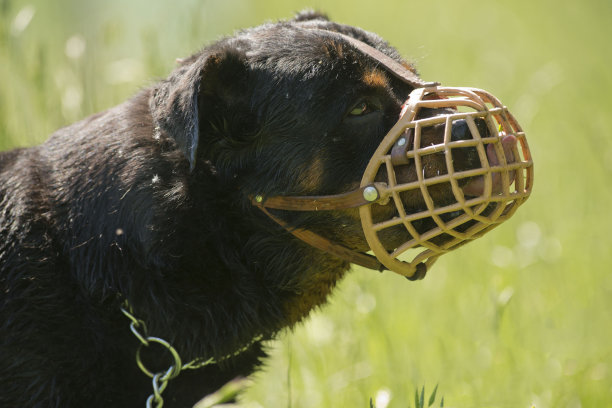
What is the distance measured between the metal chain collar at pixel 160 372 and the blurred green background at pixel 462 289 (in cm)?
40

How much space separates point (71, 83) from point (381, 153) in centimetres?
240

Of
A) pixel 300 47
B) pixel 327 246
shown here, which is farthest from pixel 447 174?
pixel 300 47

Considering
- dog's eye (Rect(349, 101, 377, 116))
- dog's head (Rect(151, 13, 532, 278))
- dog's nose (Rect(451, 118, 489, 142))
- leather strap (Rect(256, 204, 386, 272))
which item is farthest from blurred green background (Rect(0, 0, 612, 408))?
dog's eye (Rect(349, 101, 377, 116))

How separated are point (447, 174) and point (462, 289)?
86.6 inches

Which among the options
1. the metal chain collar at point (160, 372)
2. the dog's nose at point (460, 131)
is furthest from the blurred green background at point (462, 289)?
the dog's nose at point (460, 131)

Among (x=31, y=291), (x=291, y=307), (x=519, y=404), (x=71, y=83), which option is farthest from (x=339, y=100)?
(x=71, y=83)

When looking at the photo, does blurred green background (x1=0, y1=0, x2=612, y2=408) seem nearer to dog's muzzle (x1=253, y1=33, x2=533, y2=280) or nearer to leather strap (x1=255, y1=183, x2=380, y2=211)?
dog's muzzle (x1=253, y1=33, x2=533, y2=280)

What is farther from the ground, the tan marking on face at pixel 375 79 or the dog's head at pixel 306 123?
the tan marking on face at pixel 375 79

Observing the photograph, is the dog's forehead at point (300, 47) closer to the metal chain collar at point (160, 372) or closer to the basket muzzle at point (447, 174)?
the basket muzzle at point (447, 174)

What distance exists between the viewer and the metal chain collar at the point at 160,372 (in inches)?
94.7

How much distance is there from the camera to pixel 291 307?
2.75 metres

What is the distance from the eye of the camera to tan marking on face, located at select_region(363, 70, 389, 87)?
252 centimetres

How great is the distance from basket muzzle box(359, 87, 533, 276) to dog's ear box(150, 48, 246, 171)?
2.03 feet

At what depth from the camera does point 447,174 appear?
2264 millimetres
